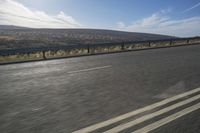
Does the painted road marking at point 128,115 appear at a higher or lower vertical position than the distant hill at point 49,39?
lower

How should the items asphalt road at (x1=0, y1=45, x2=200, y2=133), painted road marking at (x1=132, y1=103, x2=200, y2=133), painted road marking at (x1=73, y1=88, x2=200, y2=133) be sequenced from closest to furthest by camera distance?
painted road marking at (x1=132, y1=103, x2=200, y2=133), painted road marking at (x1=73, y1=88, x2=200, y2=133), asphalt road at (x1=0, y1=45, x2=200, y2=133)

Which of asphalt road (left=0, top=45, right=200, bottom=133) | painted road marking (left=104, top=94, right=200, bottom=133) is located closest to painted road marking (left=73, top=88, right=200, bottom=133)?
asphalt road (left=0, top=45, right=200, bottom=133)

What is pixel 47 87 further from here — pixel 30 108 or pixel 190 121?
pixel 190 121

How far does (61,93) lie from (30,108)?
4.72 ft

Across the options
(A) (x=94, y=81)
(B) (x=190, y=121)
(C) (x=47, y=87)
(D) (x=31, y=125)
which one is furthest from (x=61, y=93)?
(B) (x=190, y=121)

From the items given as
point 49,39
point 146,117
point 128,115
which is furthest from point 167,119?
point 49,39

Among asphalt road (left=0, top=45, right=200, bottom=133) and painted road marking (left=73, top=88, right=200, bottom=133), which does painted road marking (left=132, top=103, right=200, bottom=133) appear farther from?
painted road marking (left=73, top=88, right=200, bottom=133)

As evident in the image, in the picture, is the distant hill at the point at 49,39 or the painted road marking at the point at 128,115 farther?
the distant hill at the point at 49,39

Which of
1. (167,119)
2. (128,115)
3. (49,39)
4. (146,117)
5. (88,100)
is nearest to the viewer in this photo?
(167,119)

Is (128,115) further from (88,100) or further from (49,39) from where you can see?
(49,39)

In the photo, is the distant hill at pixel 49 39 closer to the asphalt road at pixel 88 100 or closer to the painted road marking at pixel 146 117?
the asphalt road at pixel 88 100

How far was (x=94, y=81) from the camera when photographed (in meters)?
8.54

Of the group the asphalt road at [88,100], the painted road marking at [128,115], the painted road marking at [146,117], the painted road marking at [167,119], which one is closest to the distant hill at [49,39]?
the asphalt road at [88,100]

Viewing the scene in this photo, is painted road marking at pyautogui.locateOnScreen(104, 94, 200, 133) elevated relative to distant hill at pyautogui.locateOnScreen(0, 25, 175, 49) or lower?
lower
